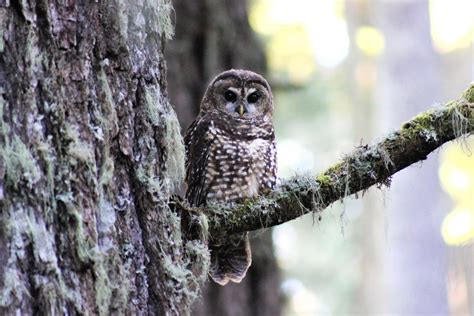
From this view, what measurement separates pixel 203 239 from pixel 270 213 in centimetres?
26

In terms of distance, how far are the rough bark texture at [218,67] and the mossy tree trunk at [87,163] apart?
9.44ft

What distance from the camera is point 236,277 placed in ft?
12.0

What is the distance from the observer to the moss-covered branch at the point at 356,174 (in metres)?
2.51

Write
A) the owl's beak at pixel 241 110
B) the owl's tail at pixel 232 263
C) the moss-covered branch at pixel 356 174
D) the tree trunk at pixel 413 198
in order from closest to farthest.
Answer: the moss-covered branch at pixel 356 174, the owl's tail at pixel 232 263, the owl's beak at pixel 241 110, the tree trunk at pixel 413 198

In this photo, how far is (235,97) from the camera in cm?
414

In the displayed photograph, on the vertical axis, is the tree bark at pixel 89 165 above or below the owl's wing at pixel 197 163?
below

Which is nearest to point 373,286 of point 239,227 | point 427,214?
point 427,214

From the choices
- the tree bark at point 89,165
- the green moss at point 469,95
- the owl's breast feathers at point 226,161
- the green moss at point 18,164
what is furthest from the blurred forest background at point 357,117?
the green moss at point 18,164

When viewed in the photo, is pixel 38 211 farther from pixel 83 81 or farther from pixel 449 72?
→ pixel 449 72

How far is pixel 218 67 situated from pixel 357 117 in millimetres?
11447

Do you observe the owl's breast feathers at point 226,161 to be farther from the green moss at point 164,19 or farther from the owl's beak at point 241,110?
the green moss at point 164,19

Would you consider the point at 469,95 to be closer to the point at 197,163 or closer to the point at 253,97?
the point at 197,163

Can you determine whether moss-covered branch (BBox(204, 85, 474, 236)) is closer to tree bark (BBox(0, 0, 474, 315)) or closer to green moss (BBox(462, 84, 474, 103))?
green moss (BBox(462, 84, 474, 103))

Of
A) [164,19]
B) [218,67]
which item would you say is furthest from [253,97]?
[164,19]
